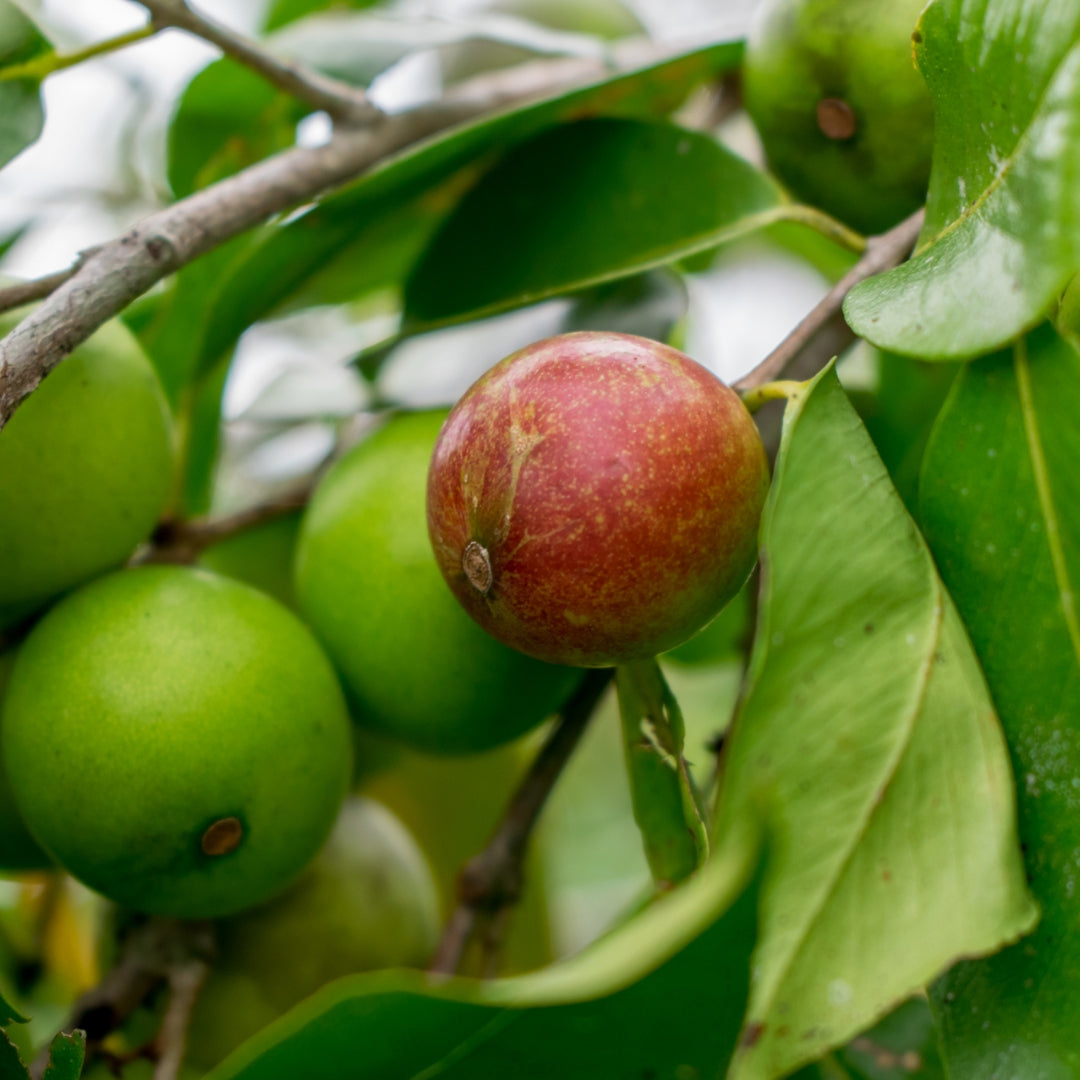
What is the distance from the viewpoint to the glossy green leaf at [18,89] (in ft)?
2.87

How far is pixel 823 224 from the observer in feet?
2.93

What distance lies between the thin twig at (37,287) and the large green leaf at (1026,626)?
554 millimetres

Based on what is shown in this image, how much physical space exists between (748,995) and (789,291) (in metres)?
1.47

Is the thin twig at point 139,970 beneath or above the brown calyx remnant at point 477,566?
beneath

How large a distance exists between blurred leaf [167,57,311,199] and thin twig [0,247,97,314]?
1.58ft

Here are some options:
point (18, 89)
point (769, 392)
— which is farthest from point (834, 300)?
point (18, 89)

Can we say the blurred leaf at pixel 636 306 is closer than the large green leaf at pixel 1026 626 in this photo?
No

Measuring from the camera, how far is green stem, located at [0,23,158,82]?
2.95ft

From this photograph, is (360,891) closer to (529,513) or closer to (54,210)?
(529,513)

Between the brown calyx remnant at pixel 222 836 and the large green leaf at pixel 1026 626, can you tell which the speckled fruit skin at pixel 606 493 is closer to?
the large green leaf at pixel 1026 626

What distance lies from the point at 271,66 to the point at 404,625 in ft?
1.58

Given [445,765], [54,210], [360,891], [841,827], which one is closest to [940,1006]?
[841,827]

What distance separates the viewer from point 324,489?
1.02m

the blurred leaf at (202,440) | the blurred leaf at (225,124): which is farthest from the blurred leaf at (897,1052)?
the blurred leaf at (225,124)
